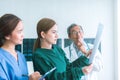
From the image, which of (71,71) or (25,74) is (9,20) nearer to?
(25,74)

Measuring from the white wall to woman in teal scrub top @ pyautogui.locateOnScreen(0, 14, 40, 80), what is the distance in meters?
0.60

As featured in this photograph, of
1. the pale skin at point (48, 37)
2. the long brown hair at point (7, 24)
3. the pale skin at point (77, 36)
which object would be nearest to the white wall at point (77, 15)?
the pale skin at point (77, 36)

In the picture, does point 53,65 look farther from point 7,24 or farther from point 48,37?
point 7,24

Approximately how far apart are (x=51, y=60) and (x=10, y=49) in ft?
0.74

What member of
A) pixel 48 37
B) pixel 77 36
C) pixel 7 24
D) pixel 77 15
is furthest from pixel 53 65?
pixel 77 15

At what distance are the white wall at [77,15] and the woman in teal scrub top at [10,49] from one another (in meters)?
0.60

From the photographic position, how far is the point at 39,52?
1.16 m

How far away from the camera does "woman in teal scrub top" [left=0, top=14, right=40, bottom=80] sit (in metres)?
1.04

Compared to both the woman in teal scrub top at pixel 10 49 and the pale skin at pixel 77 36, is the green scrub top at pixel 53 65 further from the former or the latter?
the pale skin at pixel 77 36

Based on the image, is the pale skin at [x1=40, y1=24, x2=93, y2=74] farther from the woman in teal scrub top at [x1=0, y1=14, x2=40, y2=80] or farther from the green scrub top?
the woman in teal scrub top at [x1=0, y1=14, x2=40, y2=80]

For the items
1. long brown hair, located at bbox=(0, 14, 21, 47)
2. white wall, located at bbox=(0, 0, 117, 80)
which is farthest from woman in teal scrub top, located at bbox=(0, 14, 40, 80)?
white wall, located at bbox=(0, 0, 117, 80)

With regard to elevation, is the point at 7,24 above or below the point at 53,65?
above

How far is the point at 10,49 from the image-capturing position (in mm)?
1109

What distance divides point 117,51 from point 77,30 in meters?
0.39
